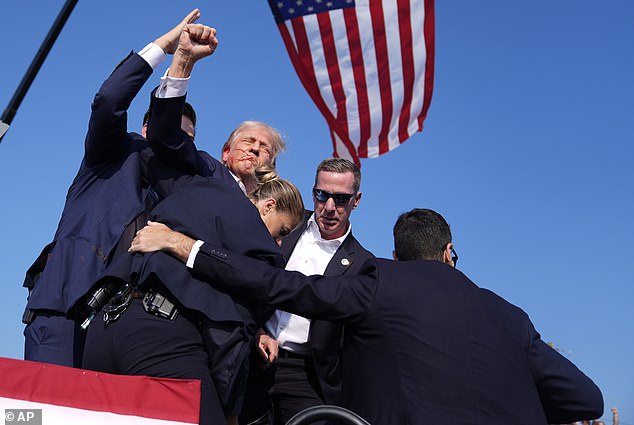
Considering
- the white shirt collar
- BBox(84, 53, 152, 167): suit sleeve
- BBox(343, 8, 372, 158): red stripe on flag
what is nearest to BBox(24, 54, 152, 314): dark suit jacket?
BBox(84, 53, 152, 167): suit sleeve

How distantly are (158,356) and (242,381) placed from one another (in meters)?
0.37

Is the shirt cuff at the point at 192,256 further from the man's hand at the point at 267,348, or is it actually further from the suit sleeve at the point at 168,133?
the man's hand at the point at 267,348

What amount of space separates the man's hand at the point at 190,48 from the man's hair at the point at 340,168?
1774 millimetres

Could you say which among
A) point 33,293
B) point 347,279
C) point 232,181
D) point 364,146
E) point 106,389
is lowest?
point 106,389

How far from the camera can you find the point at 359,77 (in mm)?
8289

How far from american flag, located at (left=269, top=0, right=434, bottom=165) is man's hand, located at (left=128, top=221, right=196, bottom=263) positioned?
5.19 meters

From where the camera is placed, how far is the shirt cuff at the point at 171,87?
3.28m

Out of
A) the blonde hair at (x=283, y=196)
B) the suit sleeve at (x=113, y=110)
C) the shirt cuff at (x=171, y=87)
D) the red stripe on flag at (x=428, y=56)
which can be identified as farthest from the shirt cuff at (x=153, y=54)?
the red stripe on flag at (x=428, y=56)

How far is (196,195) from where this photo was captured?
3281 mm

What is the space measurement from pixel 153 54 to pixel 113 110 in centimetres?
36

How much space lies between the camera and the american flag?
26.4 ft

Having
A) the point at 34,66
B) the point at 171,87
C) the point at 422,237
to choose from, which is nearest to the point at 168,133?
the point at 171,87

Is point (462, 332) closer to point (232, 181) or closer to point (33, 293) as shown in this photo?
point (232, 181)

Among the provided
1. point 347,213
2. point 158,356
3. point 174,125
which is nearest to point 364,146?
point 347,213
